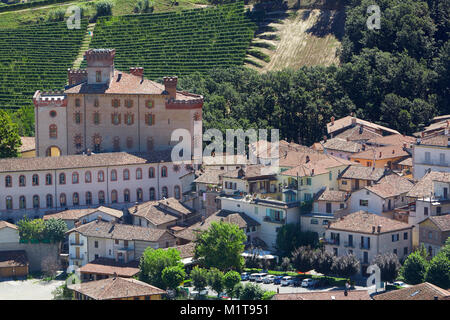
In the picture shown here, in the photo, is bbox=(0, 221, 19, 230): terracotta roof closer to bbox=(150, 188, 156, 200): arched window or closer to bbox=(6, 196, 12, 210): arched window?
bbox=(6, 196, 12, 210): arched window

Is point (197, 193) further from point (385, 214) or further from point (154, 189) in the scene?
point (385, 214)

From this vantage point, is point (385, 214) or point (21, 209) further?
point (21, 209)

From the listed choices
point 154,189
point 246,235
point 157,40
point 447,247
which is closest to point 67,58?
point 157,40

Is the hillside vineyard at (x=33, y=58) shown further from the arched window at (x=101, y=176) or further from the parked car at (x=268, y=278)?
the parked car at (x=268, y=278)

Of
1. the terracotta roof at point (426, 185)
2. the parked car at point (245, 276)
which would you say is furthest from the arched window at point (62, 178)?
the terracotta roof at point (426, 185)

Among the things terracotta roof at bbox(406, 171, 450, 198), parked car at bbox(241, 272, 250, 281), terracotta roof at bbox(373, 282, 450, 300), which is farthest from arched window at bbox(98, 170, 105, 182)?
terracotta roof at bbox(373, 282, 450, 300)

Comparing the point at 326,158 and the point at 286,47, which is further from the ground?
the point at 286,47
